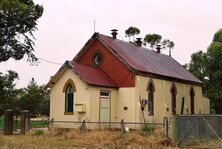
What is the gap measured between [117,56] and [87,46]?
351 cm

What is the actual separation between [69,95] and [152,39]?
3460 cm

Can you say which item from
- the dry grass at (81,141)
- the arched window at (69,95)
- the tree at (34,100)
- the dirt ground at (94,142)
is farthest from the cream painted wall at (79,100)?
the tree at (34,100)

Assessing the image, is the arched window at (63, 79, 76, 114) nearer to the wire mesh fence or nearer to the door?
the door

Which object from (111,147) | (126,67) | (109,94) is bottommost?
(111,147)

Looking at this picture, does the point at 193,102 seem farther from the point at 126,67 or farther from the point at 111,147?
the point at 111,147

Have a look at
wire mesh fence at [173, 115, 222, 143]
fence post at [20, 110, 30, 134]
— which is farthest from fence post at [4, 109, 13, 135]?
wire mesh fence at [173, 115, 222, 143]

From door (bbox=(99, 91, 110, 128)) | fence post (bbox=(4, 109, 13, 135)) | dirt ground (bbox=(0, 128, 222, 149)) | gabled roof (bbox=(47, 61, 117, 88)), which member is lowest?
dirt ground (bbox=(0, 128, 222, 149))

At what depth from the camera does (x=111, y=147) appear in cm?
1892

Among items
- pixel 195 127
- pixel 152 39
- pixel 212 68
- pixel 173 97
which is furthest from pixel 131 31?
pixel 195 127

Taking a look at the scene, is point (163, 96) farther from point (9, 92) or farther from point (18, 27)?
point (9, 92)

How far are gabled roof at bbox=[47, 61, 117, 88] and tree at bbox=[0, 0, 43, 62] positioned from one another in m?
6.50

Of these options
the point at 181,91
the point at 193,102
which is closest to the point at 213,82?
the point at 193,102

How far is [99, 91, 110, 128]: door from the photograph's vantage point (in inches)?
1256

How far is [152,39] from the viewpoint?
64.6 meters
